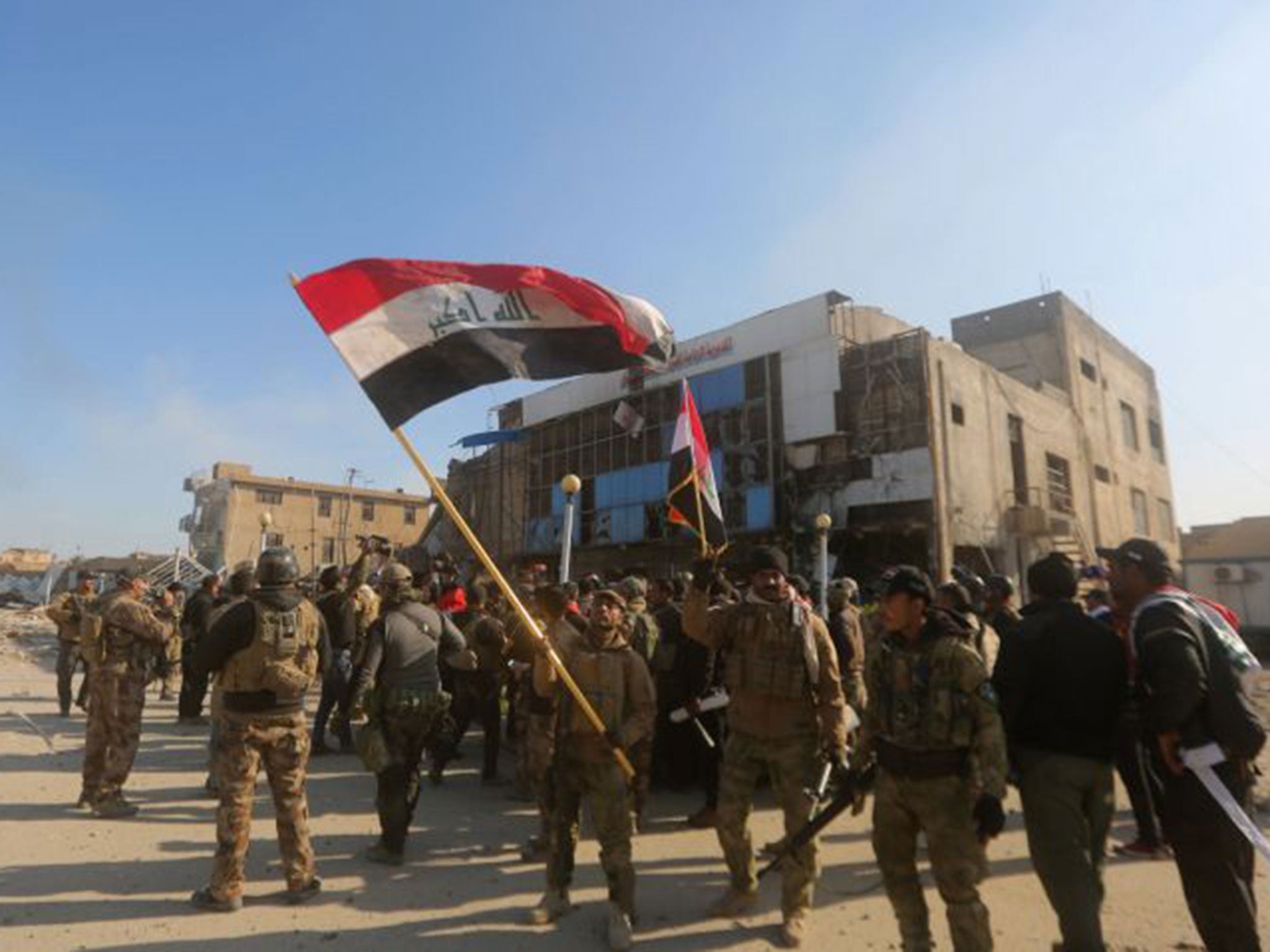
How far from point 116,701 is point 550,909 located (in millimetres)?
4647

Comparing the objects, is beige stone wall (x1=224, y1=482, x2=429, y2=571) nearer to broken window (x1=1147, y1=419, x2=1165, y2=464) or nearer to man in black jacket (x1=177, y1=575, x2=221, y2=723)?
man in black jacket (x1=177, y1=575, x2=221, y2=723)

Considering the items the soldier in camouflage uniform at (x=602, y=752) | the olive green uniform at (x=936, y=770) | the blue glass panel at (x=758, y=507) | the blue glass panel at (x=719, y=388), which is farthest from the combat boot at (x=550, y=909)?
the blue glass panel at (x=719, y=388)

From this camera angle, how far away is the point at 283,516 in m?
55.9

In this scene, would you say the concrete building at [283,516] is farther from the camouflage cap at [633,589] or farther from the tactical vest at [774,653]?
the tactical vest at [774,653]

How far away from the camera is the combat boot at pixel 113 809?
6.26 meters

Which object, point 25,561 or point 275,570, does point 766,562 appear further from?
point 25,561

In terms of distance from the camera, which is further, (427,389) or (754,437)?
(754,437)

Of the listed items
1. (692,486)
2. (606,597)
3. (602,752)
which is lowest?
(602,752)

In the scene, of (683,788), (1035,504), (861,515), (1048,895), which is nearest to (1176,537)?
(1035,504)

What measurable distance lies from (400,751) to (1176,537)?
143ft

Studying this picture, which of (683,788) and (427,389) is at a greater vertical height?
(427,389)

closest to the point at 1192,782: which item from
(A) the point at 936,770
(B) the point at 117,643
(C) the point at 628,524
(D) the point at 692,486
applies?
(A) the point at 936,770

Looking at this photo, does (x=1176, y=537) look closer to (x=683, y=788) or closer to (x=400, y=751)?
(x=683, y=788)

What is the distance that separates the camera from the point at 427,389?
523cm
